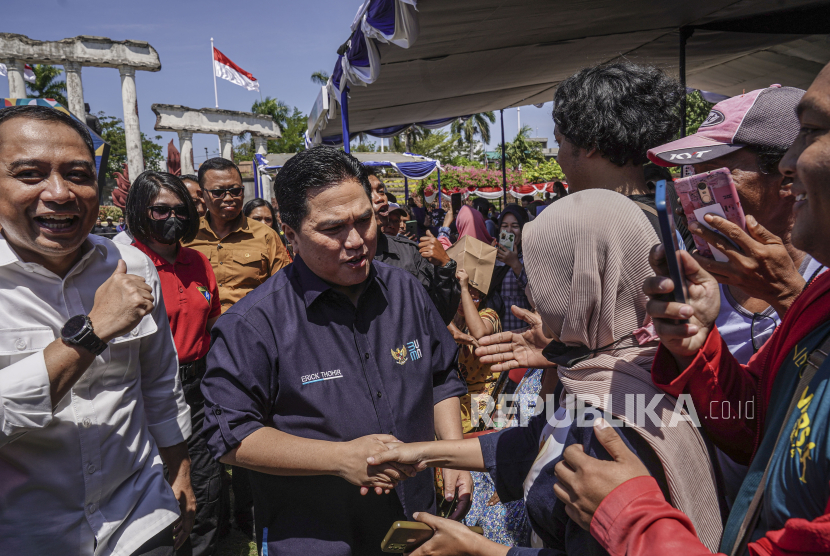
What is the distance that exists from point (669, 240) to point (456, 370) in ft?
4.36

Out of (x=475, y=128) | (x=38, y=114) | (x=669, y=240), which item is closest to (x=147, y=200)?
(x=38, y=114)

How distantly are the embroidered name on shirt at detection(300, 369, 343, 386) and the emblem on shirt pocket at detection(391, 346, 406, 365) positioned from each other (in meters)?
0.22

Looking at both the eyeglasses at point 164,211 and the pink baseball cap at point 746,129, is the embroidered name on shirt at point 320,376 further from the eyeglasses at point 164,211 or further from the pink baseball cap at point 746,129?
the eyeglasses at point 164,211

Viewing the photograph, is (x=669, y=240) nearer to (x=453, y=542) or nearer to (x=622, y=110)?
(x=622, y=110)

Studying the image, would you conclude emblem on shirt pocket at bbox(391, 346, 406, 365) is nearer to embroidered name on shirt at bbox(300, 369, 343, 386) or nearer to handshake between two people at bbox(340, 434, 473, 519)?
embroidered name on shirt at bbox(300, 369, 343, 386)

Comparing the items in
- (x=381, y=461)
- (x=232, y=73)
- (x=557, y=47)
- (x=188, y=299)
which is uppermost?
(x=232, y=73)

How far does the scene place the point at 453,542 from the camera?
1.51 meters

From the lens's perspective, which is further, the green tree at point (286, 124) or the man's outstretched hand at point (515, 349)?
the green tree at point (286, 124)

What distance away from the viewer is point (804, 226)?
37.7 inches

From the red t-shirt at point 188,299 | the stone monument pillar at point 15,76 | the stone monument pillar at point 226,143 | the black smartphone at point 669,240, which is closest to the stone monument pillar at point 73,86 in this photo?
the stone monument pillar at point 15,76

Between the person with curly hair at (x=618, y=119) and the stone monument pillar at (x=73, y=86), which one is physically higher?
→ the stone monument pillar at (x=73, y=86)

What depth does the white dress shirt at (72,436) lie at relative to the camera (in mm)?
1537

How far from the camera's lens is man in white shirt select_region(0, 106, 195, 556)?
4.98ft

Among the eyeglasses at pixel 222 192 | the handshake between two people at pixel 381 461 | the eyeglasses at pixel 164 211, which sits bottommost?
the handshake between two people at pixel 381 461
